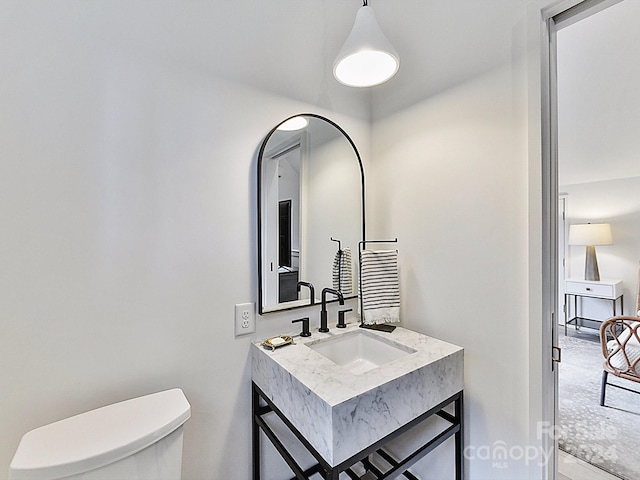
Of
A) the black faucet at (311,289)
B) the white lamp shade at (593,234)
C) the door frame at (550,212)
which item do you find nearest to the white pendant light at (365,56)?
the door frame at (550,212)

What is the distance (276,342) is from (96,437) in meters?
0.62

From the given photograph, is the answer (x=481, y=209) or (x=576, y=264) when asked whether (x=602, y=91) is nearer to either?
(x=481, y=209)

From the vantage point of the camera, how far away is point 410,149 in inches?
57.1

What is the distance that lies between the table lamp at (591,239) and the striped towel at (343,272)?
140 inches

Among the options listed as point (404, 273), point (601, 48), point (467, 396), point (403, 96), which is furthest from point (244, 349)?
point (601, 48)

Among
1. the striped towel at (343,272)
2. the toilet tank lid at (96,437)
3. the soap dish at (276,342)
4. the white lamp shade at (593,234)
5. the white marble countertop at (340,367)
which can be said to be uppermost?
the white lamp shade at (593,234)

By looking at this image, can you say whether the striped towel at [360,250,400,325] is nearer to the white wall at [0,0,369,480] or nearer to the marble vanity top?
the marble vanity top

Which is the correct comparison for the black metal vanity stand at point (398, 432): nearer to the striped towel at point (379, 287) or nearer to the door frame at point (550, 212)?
the door frame at point (550, 212)

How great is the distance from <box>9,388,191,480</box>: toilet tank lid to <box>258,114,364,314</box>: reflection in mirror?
0.51 meters

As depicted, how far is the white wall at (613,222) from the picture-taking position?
326 centimetres

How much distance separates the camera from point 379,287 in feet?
4.75

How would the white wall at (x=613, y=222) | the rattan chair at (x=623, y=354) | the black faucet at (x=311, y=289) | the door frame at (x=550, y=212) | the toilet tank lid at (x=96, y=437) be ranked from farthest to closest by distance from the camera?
the white wall at (x=613, y=222) < the rattan chair at (x=623, y=354) < the black faucet at (x=311, y=289) < the door frame at (x=550, y=212) < the toilet tank lid at (x=96, y=437)

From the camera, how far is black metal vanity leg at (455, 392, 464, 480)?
3.87 feet

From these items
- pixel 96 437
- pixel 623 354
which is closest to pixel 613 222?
pixel 623 354
